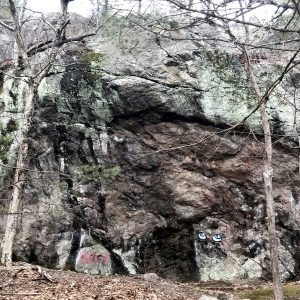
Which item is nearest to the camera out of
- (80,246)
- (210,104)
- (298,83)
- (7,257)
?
(7,257)

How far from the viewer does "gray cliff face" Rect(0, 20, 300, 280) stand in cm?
1070

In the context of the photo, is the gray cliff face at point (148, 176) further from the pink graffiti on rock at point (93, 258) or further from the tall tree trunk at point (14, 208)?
the tall tree trunk at point (14, 208)

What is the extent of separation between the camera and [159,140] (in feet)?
39.0

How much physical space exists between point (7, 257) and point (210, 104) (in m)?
7.03

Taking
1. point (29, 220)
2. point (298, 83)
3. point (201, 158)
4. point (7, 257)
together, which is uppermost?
point (298, 83)

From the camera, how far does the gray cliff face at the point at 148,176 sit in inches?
421

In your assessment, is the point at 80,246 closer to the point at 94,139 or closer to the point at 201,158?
the point at 94,139

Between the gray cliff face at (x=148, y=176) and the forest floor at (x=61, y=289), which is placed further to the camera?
the gray cliff face at (x=148, y=176)

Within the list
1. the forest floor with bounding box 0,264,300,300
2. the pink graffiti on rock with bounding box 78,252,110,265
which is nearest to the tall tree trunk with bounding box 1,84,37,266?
the forest floor with bounding box 0,264,300,300

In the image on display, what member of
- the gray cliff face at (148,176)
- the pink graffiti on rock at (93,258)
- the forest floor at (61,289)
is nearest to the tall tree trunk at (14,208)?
→ the forest floor at (61,289)

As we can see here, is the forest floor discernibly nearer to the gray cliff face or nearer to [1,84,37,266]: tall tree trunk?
[1,84,37,266]: tall tree trunk

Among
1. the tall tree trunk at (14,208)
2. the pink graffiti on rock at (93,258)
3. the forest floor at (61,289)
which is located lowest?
the forest floor at (61,289)

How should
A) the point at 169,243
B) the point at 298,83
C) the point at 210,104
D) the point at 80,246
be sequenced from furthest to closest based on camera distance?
the point at 298,83, the point at 210,104, the point at 169,243, the point at 80,246

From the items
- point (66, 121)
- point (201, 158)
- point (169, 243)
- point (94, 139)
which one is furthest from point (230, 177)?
point (66, 121)
